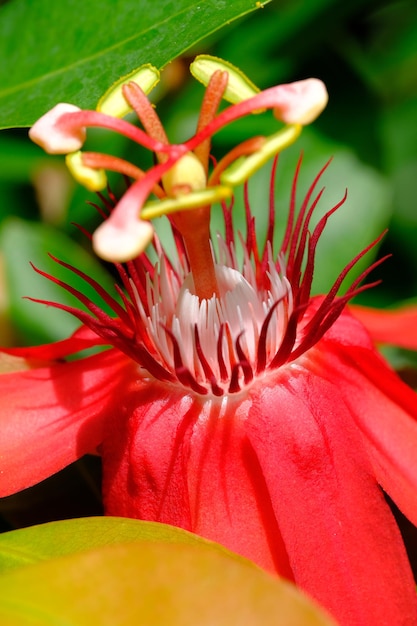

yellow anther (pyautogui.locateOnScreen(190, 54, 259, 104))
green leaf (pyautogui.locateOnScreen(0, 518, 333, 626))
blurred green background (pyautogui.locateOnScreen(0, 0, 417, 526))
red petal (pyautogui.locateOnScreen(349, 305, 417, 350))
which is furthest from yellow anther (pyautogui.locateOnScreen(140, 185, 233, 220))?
blurred green background (pyautogui.locateOnScreen(0, 0, 417, 526))

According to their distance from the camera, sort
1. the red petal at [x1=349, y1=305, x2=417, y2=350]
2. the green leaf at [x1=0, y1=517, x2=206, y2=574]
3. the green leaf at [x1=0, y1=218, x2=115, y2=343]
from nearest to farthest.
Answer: the green leaf at [x1=0, y1=517, x2=206, y2=574], the red petal at [x1=349, y1=305, x2=417, y2=350], the green leaf at [x1=0, y1=218, x2=115, y2=343]

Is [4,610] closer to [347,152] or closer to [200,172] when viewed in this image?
[200,172]

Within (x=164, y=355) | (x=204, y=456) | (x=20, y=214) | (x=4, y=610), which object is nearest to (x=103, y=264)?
(x=20, y=214)

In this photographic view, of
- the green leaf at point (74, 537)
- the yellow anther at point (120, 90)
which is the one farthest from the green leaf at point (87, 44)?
the green leaf at point (74, 537)

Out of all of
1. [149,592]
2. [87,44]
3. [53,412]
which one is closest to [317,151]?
[87,44]

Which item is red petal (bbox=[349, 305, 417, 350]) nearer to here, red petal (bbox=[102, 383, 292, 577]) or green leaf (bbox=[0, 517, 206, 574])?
red petal (bbox=[102, 383, 292, 577])

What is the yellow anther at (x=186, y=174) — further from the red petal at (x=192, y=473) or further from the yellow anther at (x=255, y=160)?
the red petal at (x=192, y=473)
